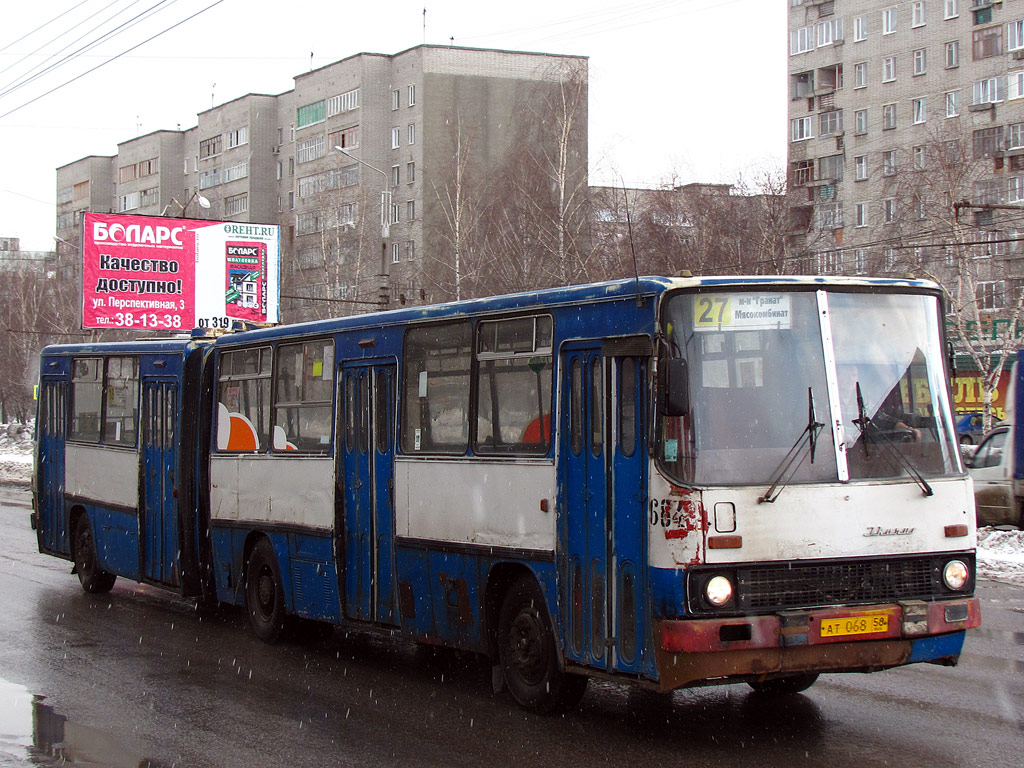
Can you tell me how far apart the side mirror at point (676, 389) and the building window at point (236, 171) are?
3189 inches

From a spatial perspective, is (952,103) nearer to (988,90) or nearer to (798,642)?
(988,90)

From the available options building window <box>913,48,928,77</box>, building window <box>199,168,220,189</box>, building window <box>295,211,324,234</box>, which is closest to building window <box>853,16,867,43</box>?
building window <box>913,48,928,77</box>

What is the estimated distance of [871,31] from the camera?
65.7 meters

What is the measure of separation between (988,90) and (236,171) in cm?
4732

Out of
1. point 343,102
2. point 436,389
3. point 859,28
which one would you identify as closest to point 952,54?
point 859,28

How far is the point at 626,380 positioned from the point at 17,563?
39.8ft

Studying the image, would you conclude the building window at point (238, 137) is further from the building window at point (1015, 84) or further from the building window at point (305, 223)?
the building window at point (1015, 84)

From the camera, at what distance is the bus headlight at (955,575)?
7.24m

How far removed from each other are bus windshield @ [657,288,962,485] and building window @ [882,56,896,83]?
6106 centimetres

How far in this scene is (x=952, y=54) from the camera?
61875 mm

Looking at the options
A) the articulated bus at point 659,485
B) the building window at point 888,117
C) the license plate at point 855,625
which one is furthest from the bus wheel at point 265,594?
the building window at point 888,117

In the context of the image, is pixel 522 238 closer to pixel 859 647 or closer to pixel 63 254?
pixel 859 647

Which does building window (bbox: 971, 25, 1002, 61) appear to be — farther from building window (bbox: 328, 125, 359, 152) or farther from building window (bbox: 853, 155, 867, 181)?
building window (bbox: 328, 125, 359, 152)

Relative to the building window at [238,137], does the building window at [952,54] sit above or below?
below
